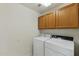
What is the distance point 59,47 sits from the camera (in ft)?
5.09

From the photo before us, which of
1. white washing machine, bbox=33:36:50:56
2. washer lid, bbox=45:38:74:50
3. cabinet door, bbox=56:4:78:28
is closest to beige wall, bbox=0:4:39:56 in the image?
white washing machine, bbox=33:36:50:56

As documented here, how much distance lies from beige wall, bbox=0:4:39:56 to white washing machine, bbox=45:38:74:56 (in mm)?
332

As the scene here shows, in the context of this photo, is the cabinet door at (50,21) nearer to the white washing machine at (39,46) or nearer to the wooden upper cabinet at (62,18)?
the wooden upper cabinet at (62,18)

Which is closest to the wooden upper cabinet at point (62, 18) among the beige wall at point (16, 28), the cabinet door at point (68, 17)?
the cabinet door at point (68, 17)

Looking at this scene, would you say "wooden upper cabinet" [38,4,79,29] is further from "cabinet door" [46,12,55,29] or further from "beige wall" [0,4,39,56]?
A: "beige wall" [0,4,39,56]

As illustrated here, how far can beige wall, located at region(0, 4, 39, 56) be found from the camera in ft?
4.94

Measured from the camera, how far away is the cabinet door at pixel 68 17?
1507 millimetres

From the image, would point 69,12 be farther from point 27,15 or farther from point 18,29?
point 18,29

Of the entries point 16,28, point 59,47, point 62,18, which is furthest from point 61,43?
point 16,28

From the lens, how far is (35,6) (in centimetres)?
146

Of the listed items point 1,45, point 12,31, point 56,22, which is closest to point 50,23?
point 56,22

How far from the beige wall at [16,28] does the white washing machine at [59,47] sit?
33cm

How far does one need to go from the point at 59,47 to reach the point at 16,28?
0.79 meters

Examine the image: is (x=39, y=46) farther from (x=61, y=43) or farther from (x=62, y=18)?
(x=62, y=18)
